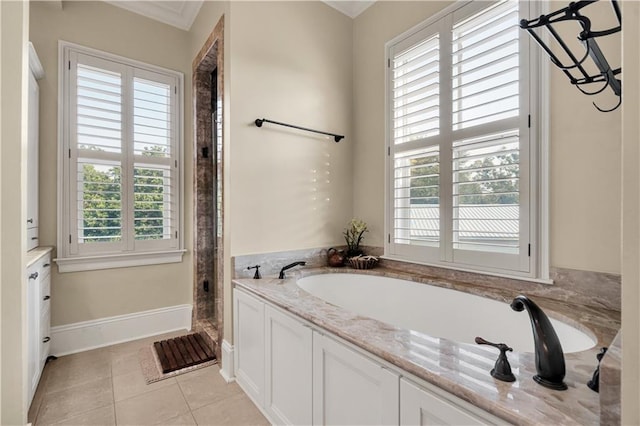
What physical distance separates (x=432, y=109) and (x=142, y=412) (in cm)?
276

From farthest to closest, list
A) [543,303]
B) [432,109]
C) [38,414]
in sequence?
[432,109] → [38,414] → [543,303]

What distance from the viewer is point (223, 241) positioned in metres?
2.25

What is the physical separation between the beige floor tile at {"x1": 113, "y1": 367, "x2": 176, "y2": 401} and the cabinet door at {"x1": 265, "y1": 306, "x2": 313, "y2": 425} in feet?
2.89

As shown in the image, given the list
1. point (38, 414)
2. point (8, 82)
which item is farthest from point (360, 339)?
point (38, 414)

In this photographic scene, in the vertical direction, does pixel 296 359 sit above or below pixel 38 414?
above

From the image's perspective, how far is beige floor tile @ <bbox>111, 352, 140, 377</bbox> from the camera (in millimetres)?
2246

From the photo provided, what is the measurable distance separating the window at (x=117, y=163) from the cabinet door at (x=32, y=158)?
0.66 ft

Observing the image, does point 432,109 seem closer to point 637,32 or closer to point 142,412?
point 637,32

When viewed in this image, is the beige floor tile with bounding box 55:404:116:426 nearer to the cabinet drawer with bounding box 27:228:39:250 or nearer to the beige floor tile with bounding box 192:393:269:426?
the beige floor tile with bounding box 192:393:269:426

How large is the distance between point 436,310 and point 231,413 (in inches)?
56.9

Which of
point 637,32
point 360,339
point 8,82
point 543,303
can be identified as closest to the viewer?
point 637,32

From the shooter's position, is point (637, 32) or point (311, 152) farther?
point (311, 152)

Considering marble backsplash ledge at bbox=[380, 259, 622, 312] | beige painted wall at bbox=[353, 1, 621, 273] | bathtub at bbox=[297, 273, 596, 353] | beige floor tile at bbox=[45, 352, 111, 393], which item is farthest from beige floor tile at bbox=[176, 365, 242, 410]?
beige painted wall at bbox=[353, 1, 621, 273]

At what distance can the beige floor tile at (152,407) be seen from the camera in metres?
1.73
